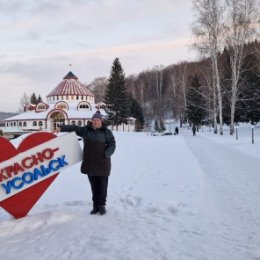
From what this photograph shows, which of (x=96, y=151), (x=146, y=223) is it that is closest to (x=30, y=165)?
(x=96, y=151)

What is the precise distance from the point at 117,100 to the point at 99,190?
5256 cm

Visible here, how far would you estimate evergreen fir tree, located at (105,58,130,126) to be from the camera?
58.8m

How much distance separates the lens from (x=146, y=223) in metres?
5.63

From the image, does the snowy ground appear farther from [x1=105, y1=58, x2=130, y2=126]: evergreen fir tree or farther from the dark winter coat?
[x1=105, y1=58, x2=130, y2=126]: evergreen fir tree

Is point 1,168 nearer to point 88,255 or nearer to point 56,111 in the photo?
point 88,255

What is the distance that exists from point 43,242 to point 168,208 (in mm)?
2333

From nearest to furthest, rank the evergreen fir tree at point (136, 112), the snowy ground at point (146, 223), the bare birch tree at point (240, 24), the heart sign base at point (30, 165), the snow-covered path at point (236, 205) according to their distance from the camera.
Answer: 1. the snowy ground at point (146, 223)
2. the snow-covered path at point (236, 205)
3. the heart sign base at point (30, 165)
4. the bare birch tree at point (240, 24)
5. the evergreen fir tree at point (136, 112)

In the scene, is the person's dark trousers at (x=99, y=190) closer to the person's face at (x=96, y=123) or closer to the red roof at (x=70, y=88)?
the person's face at (x=96, y=123)

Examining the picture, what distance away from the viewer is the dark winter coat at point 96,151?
6.32m

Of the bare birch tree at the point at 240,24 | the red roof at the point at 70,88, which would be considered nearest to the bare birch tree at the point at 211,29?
the bare birch tree at the point at 240,24

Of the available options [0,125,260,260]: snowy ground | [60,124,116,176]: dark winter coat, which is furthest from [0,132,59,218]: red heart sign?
[60,124,116,176]: dark winter coat

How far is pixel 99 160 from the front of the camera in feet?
20.8

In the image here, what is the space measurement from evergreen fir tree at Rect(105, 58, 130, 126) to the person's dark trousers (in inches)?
2056

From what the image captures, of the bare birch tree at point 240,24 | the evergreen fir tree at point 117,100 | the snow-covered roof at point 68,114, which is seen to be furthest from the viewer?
the snow-covered roof at point 68,114
